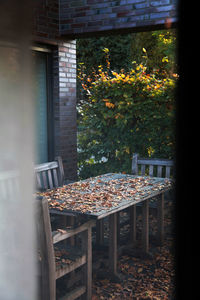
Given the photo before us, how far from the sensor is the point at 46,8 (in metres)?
4.43

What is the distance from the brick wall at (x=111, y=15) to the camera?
401cm

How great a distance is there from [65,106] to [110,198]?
2.42 m

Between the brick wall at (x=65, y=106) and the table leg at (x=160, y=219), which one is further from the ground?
the brick wall at (x=65, y=106)

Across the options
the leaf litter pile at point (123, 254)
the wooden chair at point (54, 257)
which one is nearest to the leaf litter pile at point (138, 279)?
the leaf litter pile at point (123, 254)

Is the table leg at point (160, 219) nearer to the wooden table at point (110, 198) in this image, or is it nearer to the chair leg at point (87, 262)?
the wooden table at point (110, 198)

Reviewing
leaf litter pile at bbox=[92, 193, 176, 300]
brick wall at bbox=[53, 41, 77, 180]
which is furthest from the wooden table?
brick wall at bbox=[53, 41, 77, 180]

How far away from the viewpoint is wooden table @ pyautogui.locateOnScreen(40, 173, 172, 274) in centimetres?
248

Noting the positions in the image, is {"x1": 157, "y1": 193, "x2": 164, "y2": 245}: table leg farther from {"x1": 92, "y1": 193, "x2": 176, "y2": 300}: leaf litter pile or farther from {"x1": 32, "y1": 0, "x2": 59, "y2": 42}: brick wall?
{"x1": 32, "y1": 0, "x2": 59, "y2": 42}: brick wall

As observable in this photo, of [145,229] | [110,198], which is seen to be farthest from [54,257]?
[145,229]

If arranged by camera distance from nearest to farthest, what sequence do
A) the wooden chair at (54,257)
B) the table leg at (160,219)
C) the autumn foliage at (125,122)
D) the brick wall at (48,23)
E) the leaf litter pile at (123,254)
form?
the wooden chair at (54,257) < the leaf litter pile at (123,254) < the table leg at (160,219) < the brick wall at (48,23) < the autumn foliage at (125,122)

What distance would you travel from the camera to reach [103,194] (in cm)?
290
